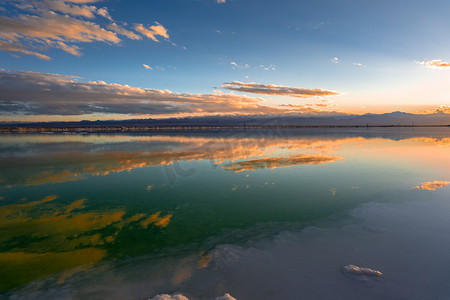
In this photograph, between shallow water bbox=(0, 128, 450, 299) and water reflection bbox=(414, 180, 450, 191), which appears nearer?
shallow water bbox=(0, 128, 450, 299)

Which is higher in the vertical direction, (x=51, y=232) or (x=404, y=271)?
(x=404, y=271)

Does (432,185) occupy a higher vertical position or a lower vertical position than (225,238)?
higher

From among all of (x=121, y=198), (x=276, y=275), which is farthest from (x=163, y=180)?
(x=276, y=275)

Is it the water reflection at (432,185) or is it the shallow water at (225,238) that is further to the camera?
the water reflection at (432,185)

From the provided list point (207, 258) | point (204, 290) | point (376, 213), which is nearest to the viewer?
point (204, 290)

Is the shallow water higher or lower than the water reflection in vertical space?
lower

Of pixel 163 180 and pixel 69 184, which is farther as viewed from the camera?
pixel 163 180

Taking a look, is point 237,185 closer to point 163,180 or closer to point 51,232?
point 163,180

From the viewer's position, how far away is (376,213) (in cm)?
954

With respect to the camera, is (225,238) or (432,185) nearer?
(225,238)

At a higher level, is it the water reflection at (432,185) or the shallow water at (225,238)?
the water reflection at (432,185)

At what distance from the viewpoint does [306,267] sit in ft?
19.4

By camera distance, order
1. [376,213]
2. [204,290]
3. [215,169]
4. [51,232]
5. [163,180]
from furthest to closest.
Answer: [215,169] → [163,180] → [376,213] → [51,232] → [204,290]

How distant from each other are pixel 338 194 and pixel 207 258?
853 cm
